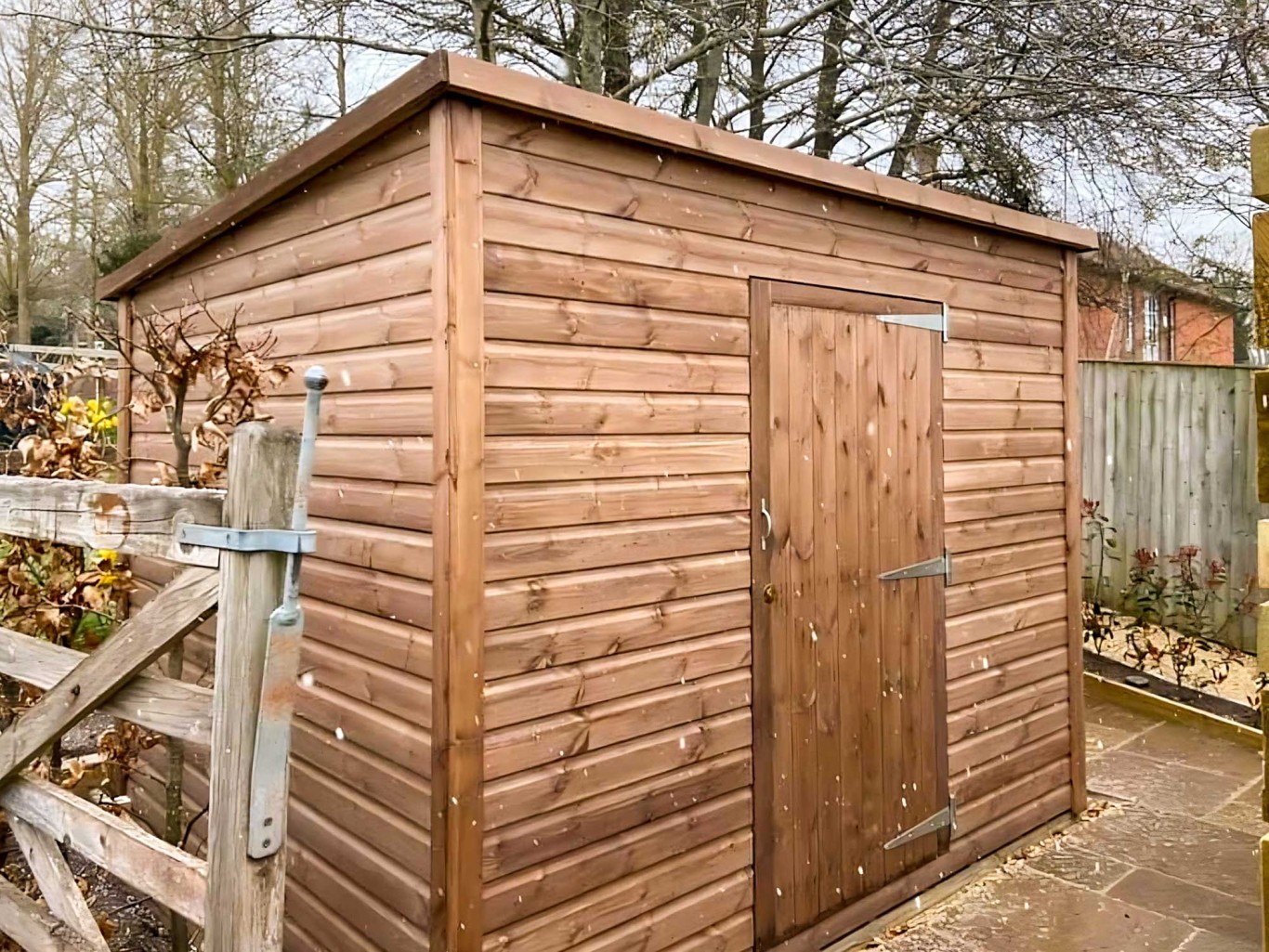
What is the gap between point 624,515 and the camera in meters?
2.53

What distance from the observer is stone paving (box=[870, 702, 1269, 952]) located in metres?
3.12

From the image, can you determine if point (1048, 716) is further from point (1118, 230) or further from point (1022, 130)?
point (1118, 230)

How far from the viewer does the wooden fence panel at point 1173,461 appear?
235 inches

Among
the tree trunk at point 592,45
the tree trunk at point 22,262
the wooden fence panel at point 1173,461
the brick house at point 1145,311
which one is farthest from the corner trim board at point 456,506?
the tree trunk at point 22,262

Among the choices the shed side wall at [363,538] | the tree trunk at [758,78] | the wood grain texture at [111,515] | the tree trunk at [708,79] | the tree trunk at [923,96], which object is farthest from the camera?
the tree trunk at [708,79]

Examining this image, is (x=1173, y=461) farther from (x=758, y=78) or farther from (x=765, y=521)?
(x=765, y=521)

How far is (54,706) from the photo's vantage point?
2004 millimetres

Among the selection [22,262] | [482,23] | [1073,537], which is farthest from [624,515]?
[22,262]

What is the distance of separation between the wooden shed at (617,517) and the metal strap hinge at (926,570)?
0.03 m

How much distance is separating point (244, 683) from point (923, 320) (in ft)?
8.44

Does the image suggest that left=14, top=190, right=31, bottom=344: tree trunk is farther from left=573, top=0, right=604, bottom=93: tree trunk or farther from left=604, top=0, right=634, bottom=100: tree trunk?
left=573, top=0, right=604, bottom=93: tree trunk

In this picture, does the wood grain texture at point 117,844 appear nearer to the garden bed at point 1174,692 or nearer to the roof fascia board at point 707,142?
the roof fascia board at point 707,142

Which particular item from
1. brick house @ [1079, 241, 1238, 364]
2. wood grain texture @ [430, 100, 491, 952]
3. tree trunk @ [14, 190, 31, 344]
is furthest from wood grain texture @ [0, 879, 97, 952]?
tree trunk @ [14, 190, 31, 344]

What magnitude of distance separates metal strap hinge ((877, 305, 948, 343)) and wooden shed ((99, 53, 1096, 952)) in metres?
0.01
